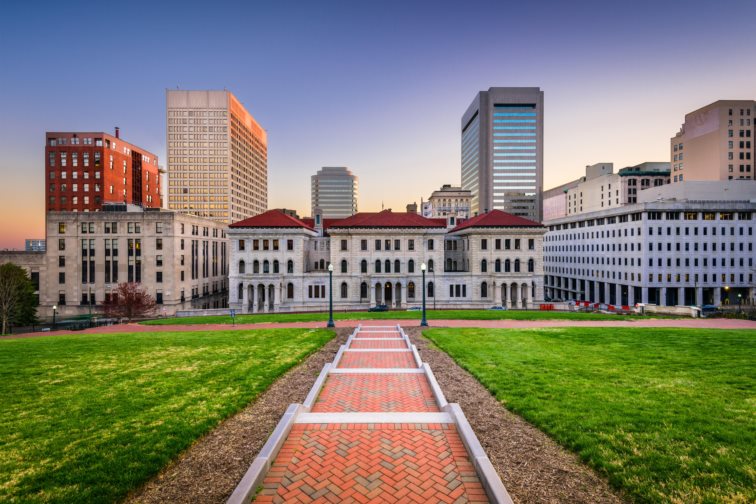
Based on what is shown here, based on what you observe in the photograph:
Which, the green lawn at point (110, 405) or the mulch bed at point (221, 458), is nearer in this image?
the mulch bed at point (221, 458)

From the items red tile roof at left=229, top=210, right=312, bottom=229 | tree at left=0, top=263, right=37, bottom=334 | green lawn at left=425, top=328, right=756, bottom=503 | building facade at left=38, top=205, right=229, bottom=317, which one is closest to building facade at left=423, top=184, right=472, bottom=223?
red tile roof at left=229, top=210, right=312, bottom=229

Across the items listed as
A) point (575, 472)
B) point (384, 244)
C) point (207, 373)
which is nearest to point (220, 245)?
point (384, 244)

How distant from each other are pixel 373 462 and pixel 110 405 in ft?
26.3

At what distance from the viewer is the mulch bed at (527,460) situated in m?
6.16

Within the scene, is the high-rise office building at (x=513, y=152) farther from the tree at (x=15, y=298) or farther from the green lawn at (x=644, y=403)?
the tree at (x=15, y=298)

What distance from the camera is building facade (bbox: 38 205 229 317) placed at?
179 feet

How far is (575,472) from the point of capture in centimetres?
679

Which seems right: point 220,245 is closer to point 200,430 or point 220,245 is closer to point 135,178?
point 135,178

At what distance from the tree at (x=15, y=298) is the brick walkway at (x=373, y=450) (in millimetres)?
52900

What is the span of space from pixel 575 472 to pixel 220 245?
243ft

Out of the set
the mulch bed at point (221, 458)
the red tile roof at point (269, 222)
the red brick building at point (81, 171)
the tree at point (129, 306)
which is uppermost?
the red brick building at point (81, 171)

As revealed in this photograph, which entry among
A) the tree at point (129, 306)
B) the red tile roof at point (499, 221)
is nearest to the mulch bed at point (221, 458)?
the tree at point (129, 306)

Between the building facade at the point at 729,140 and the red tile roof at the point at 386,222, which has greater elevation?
the building facade at the point at 729,140

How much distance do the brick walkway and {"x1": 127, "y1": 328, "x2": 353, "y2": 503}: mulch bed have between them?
64 cm
